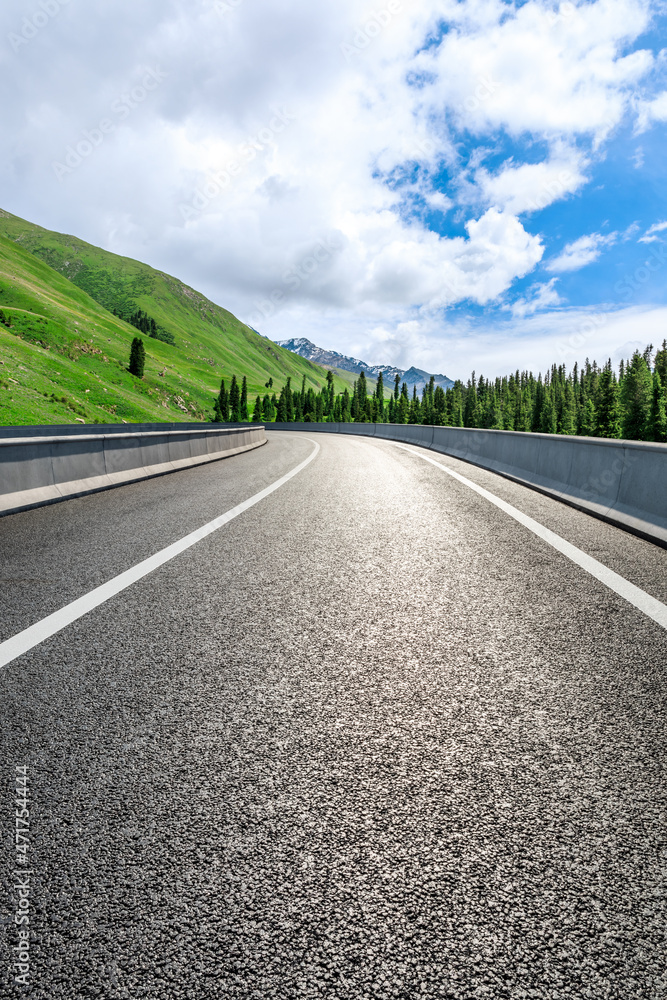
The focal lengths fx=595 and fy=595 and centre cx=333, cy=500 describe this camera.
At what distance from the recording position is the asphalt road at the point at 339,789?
4.78 feet

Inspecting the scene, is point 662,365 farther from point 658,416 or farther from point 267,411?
point 267,411

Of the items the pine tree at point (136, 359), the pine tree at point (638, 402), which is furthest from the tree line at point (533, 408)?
the pine tree at point (136, 359)

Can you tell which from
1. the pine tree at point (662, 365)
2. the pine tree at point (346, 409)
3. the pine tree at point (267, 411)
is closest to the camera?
the pine tree at point (662, 365)

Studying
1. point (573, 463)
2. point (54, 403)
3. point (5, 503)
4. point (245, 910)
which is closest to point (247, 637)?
point (245, 910)

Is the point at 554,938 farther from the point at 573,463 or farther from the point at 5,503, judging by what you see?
the point at 573,463

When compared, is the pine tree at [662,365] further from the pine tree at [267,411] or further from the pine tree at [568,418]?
the pine tree at [267,411]

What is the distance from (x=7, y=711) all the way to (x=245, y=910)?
163 centimetres

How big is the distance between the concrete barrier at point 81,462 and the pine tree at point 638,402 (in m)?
84.6

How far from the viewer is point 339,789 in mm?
2121

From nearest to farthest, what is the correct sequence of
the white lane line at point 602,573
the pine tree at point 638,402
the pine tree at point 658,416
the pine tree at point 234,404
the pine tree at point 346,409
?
the white lane line at point 602,573, the pine tree at point 658,416, the pine tree at point 638,402, the pine tree at point 234,404, the pine tree at point 346,409
